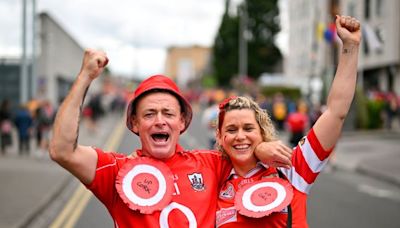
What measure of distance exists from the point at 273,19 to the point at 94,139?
4443cm

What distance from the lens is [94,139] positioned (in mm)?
25891

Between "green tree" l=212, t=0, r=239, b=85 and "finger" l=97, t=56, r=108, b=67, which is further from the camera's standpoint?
"green tree" l=212, t=0, r=239, b=85

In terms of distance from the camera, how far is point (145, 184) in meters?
3.15

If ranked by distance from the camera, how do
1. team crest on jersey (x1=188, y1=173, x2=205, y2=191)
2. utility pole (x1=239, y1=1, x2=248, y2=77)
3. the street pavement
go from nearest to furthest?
team crest on jersey (x1=188, y1=173, x2=205, y2=191) → the street pavement → utility pole (x1=239, y1=1, x2=248, y2=77)

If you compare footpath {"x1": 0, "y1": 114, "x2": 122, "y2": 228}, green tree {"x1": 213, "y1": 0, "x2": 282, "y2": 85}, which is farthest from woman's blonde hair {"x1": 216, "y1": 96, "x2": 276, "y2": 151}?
green tree {"x1": 213, "y1": 0, "x2": 282, "y2": 85}

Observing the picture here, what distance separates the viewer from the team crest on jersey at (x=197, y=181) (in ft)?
10.5

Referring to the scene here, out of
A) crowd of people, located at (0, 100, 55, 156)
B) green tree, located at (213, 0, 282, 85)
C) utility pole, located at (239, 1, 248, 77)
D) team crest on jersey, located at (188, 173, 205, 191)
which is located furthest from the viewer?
green tree, located at (213, 0, 282, 85)

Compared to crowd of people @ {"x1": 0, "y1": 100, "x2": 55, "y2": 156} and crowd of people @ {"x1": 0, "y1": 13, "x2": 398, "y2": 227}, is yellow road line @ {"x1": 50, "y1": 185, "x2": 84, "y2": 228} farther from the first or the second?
crowd of people @ {"x1": 0, "y1": 13, "x2": 398, "y2": 227}

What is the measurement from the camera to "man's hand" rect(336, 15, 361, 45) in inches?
126

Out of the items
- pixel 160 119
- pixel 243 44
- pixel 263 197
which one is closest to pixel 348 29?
pixel 263 197

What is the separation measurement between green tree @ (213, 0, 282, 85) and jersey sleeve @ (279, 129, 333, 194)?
2389 inches

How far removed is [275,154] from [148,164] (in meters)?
0.64

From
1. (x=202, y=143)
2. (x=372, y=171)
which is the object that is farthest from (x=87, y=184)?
(x=202, y=143)

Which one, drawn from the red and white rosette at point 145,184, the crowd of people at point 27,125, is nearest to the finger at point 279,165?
the red and white rosette at point 145,184
